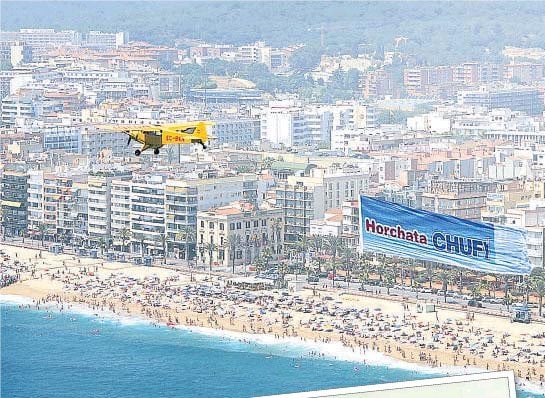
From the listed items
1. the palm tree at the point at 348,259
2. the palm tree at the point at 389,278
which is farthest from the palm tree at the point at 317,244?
the palm tree at the point at 389,278

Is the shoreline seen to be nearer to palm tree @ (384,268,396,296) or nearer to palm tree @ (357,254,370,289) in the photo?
palm tree @ (384,268,396,296)

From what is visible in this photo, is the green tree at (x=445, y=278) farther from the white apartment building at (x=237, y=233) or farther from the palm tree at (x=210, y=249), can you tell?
the palm tree at (x=210, y=249)

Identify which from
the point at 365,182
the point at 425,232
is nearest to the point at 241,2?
the point at 365,182

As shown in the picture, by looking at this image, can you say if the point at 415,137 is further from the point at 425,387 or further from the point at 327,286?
the point at 425,387

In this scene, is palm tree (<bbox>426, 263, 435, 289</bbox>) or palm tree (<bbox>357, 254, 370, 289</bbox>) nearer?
palm tree (<bbox>426, 263, 435, 289</bbox>)

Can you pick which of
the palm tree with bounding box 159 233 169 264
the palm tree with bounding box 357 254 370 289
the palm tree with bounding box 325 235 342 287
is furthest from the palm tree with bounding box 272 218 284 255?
the palm tree with bounding box 357 254 370 289

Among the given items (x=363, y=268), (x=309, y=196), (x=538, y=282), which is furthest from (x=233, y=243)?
(x=538, y=282)
